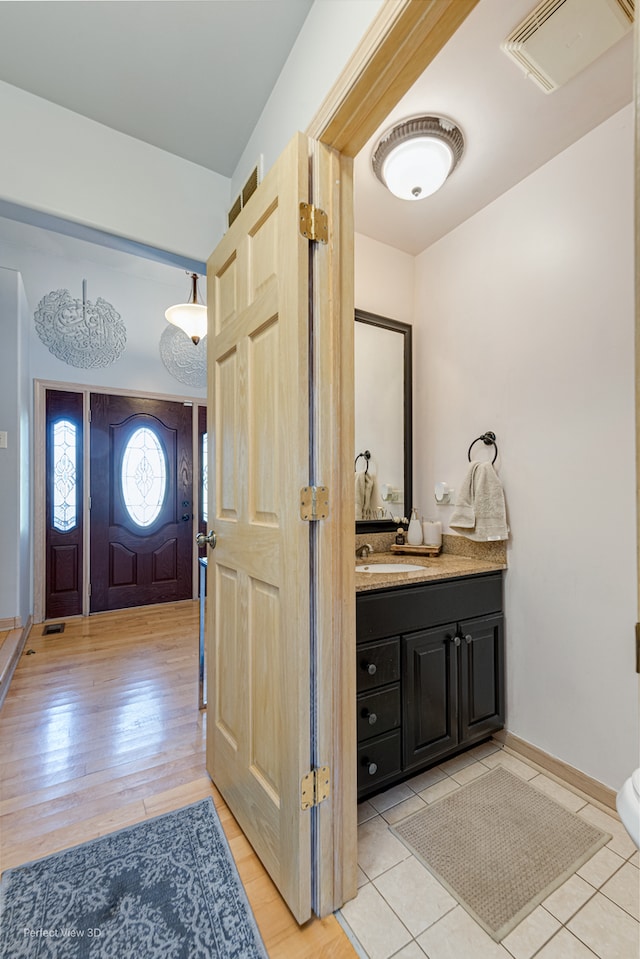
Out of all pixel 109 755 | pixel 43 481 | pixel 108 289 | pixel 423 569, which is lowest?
pixel 109 755

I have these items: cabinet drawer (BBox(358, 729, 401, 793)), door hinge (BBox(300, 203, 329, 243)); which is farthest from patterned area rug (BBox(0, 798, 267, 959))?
door hinge (BBox(300, 203, 329, 243))

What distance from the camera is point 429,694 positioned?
5.56 ft

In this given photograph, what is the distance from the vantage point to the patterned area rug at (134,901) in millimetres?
1084

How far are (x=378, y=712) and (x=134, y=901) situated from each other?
898 millimetres

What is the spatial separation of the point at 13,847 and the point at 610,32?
323 centimetres

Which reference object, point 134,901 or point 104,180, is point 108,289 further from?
point 134,901

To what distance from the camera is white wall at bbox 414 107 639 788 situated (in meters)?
1.60

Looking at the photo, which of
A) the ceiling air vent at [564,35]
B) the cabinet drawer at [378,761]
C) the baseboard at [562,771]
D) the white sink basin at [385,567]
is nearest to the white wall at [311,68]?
→ the ceiling air vent at [564,35]

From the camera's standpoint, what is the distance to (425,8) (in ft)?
2.75

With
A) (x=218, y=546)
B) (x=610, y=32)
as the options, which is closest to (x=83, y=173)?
(x=218, y=546)

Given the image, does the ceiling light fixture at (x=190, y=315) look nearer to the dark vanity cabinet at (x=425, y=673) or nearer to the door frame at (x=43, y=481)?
the door frame at (x=43, y=481)

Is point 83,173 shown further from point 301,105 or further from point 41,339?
point 41,339

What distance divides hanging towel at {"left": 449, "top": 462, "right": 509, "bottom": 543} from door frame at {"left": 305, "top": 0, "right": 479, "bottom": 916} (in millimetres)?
1027

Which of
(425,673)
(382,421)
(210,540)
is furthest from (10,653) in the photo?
(382,421)
